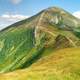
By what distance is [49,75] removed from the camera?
345ft

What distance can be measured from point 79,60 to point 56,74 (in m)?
29.2

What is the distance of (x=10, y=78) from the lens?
104 metres

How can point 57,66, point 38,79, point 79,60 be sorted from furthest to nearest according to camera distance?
point 79,60 < point 57,66 < point 38,79

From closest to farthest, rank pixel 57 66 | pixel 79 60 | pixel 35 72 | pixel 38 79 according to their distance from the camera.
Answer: pixel 38 79 < pixel 35 72 < pixel 57 66 < pixel 79 60

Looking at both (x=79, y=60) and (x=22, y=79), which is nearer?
(x=22, y=79)

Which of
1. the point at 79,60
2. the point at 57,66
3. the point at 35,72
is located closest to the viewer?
the point at 35,72

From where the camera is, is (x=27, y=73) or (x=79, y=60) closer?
(x=27, y=73)

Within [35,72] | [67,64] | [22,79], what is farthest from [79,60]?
→ [22,79]

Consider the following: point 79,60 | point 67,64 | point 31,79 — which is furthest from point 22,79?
point 79,60

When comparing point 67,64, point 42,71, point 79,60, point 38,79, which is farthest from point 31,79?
point 79,60

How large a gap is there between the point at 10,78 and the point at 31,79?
317 inches

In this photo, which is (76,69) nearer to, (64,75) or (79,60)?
(64,75)

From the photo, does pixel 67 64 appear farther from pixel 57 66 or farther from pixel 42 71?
pixel 42 71

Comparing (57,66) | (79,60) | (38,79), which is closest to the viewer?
(38,79)
